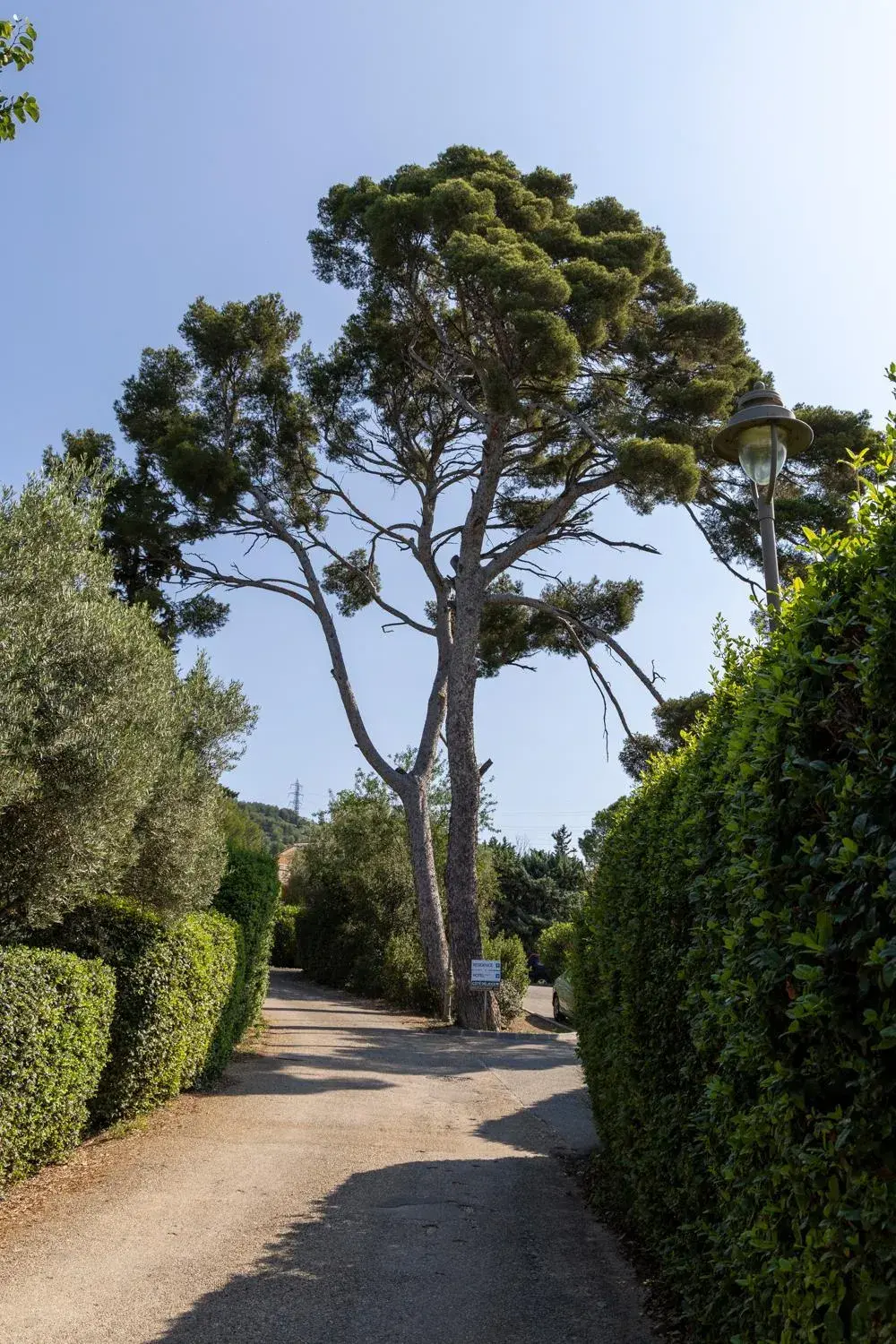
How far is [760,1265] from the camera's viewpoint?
104 inches

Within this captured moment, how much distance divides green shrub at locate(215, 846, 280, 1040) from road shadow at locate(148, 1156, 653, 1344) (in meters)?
6.00

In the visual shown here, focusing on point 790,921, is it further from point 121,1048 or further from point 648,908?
point 121,1048

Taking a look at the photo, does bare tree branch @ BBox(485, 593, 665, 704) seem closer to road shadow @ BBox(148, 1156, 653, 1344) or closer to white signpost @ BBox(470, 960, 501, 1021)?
white signpost @ BBox(470, 960, 501, 1021)

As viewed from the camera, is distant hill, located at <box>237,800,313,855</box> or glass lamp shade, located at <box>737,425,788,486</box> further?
distant hill, located at <box>237,800,313,855</box>

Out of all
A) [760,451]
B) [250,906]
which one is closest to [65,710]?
[760,451]

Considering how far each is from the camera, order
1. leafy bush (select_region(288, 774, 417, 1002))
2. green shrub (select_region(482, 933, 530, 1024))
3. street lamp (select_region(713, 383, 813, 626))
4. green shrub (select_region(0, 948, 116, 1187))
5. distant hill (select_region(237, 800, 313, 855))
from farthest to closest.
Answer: distant hill (select_region(237, 800, 313, 855))
leafy bush (select_region(288, 774, 417, 1002))
green shrub (select_region(482, 933, 530, 1024))
street lamp (select_region(713, 383, 813, 626))
green shrub (select_region(0, 948, 116, 1187))

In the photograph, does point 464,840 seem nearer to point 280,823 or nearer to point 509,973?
point 509,973

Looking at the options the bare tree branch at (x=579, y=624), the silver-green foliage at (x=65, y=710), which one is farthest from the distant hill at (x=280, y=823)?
the silver-green foliage at (x=65, y=710)

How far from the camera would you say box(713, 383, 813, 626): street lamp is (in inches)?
261

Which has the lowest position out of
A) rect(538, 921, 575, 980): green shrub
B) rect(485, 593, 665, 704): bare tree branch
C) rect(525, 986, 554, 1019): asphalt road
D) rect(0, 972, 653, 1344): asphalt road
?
rect(0, 972, 653, 1344): asphalt road

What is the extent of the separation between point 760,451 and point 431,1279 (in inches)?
212

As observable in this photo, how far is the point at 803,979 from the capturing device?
2.15m

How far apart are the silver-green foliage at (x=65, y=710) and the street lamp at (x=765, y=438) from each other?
15.0ft

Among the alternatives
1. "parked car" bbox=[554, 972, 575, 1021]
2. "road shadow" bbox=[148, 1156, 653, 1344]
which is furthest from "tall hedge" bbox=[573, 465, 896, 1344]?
"parked car" bbox=[554, 972, 575, 1021]
